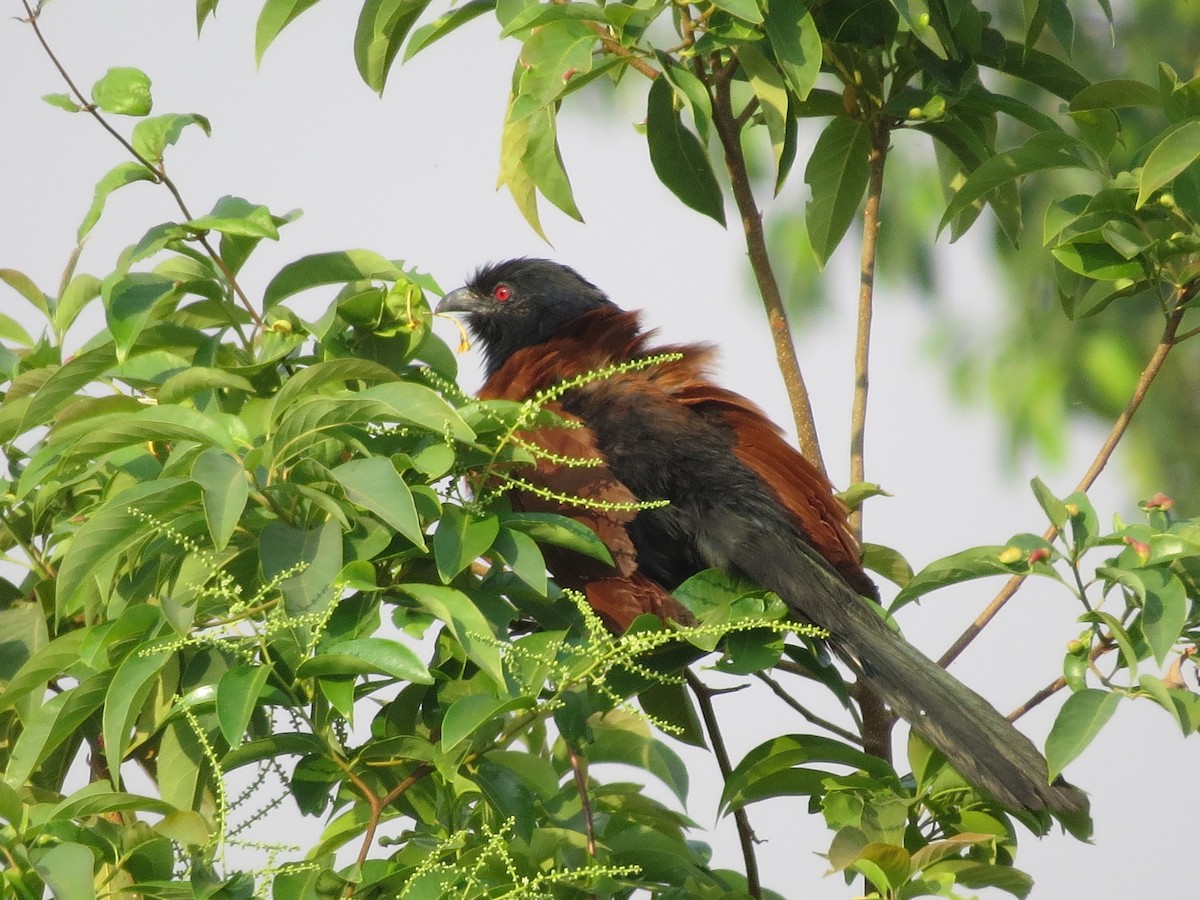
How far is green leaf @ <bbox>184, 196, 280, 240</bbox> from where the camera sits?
5.93 ft

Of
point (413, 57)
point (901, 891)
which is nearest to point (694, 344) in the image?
point (413, 57)

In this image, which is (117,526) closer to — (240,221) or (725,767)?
(240,221)

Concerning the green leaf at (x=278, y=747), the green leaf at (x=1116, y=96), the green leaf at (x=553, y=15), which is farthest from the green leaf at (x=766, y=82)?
the green leaf at (x=278, y=747)

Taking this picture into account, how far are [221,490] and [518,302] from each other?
7.63 feet

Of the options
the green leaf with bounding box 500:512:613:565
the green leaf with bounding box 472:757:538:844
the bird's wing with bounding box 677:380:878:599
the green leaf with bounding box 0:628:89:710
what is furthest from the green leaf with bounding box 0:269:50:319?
the bird's wing with bounding box 677:380:878:599

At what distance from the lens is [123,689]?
5.17 feet

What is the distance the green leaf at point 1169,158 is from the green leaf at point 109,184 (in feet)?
4.87

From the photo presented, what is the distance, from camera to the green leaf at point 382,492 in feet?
4.81

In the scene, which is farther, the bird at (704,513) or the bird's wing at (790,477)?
the bird's wing at (790,477)

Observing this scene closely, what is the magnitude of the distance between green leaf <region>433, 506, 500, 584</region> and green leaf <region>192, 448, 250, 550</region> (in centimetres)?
25

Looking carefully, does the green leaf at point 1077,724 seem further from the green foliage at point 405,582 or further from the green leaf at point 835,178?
the green leaf at point 835,178

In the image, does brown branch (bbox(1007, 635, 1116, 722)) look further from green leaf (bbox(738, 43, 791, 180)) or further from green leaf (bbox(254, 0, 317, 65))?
green leaf (bbox(254, 0, 317, 65))

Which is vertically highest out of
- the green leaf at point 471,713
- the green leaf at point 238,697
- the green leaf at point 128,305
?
the green leaf at point 128,305

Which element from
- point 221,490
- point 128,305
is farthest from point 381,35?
point 221,490
